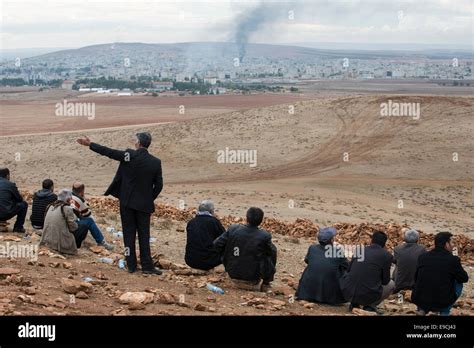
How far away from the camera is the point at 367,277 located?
27.2 ft

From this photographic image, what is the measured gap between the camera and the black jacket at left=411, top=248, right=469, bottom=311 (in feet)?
26.9

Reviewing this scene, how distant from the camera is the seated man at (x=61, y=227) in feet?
32.7

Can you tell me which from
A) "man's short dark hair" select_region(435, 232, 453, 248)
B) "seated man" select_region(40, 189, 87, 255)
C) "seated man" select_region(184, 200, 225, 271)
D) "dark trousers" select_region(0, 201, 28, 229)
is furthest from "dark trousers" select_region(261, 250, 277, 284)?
"dark trousers" select_region(0, 201, 28, 229)

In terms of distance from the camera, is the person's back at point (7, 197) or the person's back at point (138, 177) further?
the person's back at point (7, 197)

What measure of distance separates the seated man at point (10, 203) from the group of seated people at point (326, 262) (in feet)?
4.15

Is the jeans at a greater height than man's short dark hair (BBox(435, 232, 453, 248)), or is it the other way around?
man's short dark hair (BBox(435, 232, 453, 248))

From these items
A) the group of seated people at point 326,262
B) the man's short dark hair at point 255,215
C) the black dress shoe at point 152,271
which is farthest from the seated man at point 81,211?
the man's short dark hair at point 255,215

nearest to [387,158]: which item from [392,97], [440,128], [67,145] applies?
[440,128]

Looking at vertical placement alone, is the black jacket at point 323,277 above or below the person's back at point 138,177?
below

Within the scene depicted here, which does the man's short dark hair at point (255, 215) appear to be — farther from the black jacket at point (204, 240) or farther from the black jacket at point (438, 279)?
the black jacket at point (438, 279)

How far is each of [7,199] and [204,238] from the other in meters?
3.52

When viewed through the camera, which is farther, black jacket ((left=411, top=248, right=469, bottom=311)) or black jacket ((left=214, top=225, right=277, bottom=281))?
black jacket ((left=214, top=225, right=277, bottom=281))

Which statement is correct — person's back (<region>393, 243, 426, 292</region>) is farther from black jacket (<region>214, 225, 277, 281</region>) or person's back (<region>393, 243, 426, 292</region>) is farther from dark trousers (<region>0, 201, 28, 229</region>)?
dark trousers (<region>0, 201, 28, 229</region>)

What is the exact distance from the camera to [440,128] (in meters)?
33.7
